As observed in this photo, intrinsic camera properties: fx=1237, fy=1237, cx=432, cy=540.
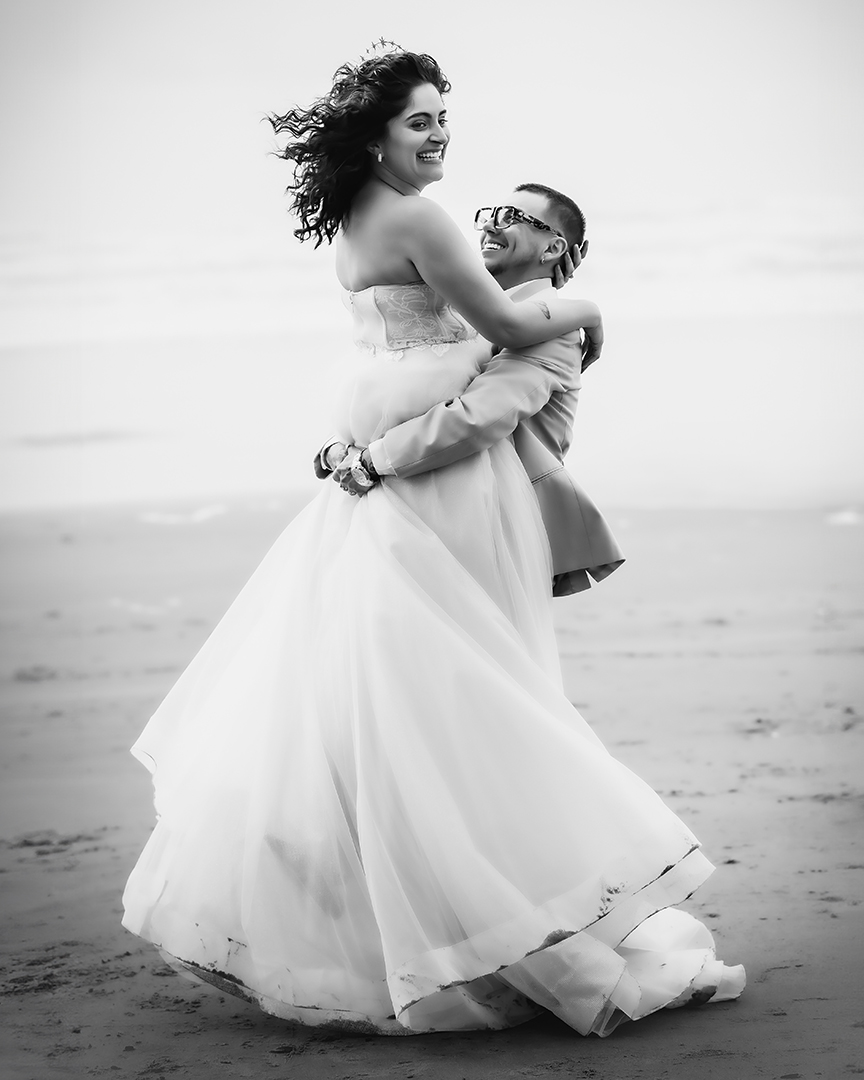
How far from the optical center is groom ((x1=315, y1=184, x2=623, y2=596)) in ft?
7.59

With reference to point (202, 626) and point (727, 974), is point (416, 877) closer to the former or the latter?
point (727, 974)

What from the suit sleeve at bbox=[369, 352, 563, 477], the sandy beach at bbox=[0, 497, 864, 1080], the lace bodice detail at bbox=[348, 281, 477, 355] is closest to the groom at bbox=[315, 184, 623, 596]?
the suit sleeve at bbox=[369, 352, 563, 477]

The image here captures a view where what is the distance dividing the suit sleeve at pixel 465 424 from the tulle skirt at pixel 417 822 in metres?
0.06

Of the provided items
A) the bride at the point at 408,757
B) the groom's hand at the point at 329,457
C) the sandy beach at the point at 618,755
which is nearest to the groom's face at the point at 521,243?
→ the bride at the point at 408,757

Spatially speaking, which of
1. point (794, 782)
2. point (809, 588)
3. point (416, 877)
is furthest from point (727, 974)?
point (809, 588)

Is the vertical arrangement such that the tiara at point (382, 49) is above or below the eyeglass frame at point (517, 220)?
above

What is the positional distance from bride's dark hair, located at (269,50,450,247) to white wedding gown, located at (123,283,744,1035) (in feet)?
0.69

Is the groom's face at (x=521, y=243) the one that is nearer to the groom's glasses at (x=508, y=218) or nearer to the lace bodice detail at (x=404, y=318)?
the groom's glasses at (x=508, y=218)

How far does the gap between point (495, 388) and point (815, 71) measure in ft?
39.6

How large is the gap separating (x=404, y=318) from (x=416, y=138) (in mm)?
338

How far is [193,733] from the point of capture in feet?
7.99

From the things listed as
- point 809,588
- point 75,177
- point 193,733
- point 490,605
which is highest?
point 75,177

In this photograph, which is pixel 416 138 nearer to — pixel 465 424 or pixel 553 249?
pixel 553 249

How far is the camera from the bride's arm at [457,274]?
2.27 m
